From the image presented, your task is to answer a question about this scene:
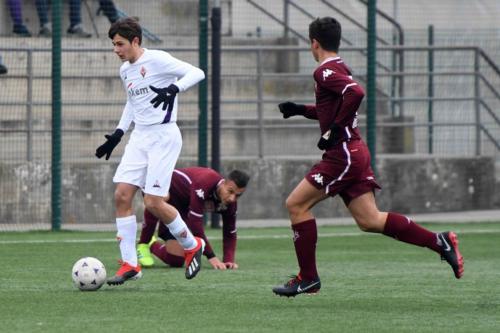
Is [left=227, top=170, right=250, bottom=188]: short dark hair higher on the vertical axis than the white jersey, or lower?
lower

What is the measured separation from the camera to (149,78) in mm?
10078

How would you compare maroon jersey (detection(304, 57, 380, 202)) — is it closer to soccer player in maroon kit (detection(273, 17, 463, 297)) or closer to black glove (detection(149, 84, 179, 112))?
soccer player in maroon kit (detection(273, 17, 463, 297))

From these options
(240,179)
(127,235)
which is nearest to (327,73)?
(127,235)

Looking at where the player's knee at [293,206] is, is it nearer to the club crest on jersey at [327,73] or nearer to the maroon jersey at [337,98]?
the maroon jersey at [337,98]

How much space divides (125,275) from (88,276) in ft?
1.39

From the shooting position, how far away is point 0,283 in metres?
9.77

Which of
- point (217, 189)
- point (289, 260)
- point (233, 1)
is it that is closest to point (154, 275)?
point (217, 189)

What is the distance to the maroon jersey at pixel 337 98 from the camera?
8570 millimetres

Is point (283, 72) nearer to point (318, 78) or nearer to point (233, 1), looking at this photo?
point (233, 1)

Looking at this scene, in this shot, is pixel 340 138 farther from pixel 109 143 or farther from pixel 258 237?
pixel 258 237

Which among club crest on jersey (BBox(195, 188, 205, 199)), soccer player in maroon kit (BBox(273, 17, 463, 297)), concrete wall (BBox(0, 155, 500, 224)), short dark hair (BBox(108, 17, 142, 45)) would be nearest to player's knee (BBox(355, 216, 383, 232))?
soccer player in maroon kit (BBox(273, 17, 463, 297))

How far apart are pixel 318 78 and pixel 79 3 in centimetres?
967

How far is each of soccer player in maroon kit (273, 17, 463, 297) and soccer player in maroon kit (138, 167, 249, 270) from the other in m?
2.40

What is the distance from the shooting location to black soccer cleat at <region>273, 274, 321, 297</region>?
8.66 metres
